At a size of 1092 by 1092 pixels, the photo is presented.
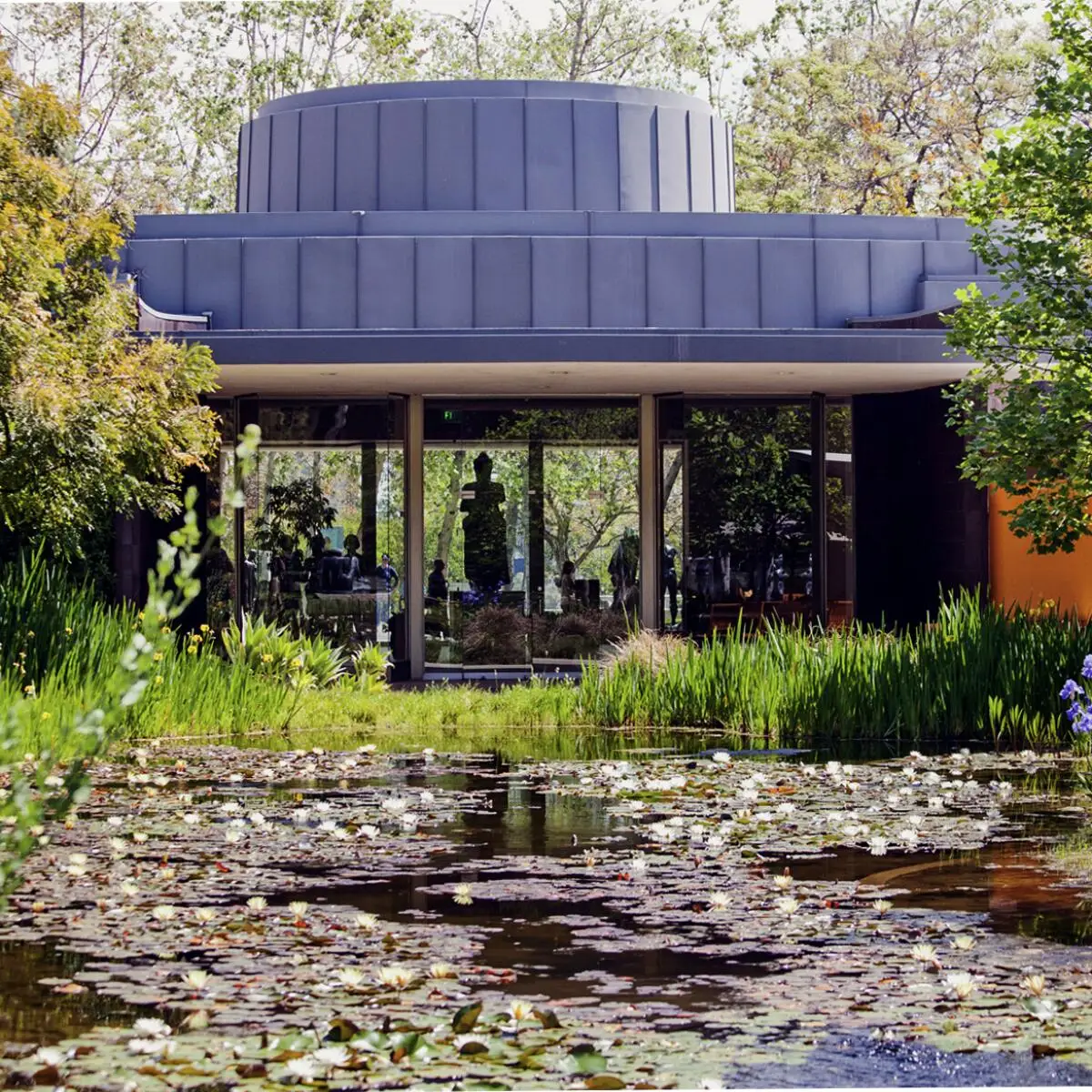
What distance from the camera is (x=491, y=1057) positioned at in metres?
4.64

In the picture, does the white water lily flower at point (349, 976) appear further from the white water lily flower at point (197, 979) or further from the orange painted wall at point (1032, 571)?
the orange painted wall at point (1032, 571)

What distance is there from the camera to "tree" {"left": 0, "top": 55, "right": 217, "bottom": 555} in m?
11.7

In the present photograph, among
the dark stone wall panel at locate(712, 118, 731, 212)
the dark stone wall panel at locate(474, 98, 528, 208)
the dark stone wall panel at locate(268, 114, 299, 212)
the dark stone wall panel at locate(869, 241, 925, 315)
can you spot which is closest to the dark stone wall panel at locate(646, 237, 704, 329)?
the dark stone wall panel at locate(869, 241, 925, 315)

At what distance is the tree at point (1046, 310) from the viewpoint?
1262cm

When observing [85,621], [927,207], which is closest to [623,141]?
[85,621]

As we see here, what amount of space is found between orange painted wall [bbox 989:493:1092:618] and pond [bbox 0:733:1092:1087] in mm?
7577

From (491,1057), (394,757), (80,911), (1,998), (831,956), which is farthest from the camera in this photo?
(394,757)

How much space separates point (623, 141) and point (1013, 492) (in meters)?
8.25

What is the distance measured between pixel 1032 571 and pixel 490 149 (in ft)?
23.6

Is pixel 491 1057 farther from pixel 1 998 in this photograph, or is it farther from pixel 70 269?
pixel 70 269

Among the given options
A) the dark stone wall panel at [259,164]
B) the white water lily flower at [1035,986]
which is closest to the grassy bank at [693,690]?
the white water lily flower at [1035,986]

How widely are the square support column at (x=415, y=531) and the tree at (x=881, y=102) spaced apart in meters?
19.3

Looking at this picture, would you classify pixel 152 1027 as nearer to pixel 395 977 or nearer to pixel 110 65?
pixel 395 977

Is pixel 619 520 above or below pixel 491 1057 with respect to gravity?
above
